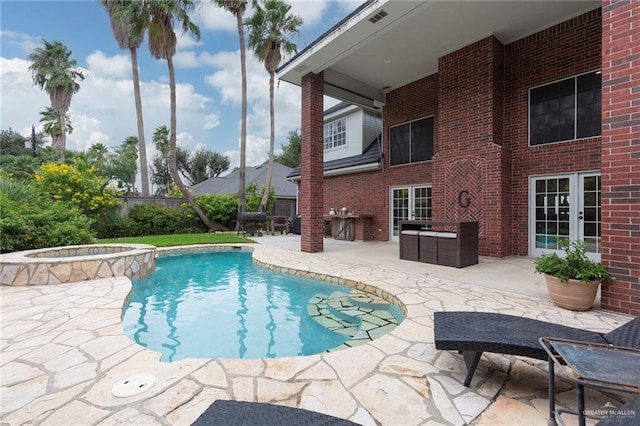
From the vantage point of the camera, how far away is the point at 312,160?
7469 mm

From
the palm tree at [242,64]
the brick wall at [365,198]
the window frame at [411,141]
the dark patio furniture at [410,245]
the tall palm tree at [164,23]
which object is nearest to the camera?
the dark patio furniture at [410,245]

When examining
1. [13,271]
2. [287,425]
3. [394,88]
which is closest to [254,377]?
[287,425]

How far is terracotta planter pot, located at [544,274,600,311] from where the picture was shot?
124 inches

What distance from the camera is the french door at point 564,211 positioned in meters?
5.70

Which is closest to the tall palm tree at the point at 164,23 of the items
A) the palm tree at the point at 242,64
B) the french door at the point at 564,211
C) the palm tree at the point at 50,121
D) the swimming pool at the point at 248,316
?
the palm tree at the point at 242,64

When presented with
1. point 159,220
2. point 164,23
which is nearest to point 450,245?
point 159,220

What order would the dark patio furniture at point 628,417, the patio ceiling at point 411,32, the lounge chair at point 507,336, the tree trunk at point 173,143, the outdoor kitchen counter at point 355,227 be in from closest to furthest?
1. the dark patio furniture at point 628,417
2. the lounge chair at point 507,336
3. the patio ceiling at point 411,32
4. the outdoor kitchen counter at point 355,227
5. the tree trunk at point 173,143

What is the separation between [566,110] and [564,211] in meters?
2.16

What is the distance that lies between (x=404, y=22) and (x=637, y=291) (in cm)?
576

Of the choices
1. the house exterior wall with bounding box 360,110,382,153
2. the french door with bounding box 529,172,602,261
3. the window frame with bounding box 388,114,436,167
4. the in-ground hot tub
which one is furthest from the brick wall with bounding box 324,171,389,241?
the in-ground hot tub

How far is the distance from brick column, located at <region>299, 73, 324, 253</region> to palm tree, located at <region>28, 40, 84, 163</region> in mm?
17415

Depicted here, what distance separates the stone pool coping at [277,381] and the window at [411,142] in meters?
6.42

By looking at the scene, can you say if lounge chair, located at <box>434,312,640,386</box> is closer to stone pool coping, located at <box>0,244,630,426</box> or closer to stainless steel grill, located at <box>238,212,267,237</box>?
stone pool coping, located at <box>0,244,630,426</box>

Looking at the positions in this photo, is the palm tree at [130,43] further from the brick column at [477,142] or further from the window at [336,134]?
the brick column at [477,142]
